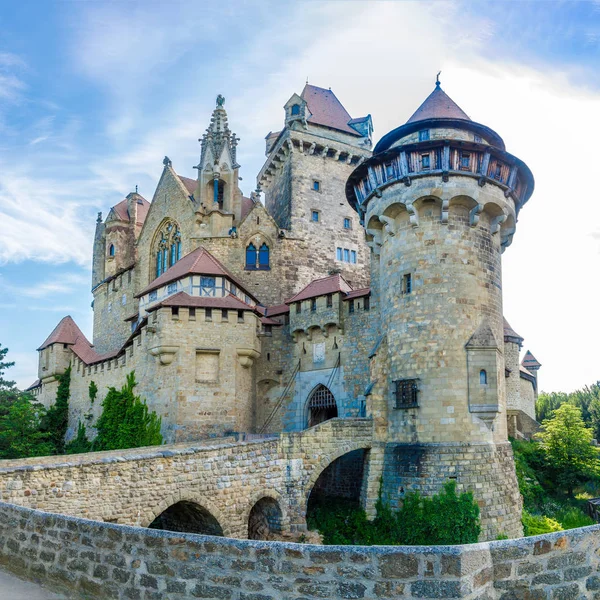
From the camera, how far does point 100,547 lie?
6.16 meters

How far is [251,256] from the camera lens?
112 feet

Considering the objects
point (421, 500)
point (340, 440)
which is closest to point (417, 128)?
point (340, 440)

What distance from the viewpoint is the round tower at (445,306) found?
1897cm

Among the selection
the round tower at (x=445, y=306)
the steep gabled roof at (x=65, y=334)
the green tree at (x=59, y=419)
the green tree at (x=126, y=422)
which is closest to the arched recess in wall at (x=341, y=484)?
the round tower at (x=445, y=306)

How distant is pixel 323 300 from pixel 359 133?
18.8 m

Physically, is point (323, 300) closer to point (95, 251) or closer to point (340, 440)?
point (340, 440)

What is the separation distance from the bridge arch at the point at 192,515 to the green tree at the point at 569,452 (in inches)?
722

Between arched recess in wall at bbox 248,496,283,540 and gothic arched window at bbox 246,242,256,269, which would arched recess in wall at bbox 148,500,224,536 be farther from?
gothic arched window at bbox 246,242,256,269

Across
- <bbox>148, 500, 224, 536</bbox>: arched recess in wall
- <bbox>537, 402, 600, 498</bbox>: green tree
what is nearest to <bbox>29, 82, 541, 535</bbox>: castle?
<bbox>537, 402, 600, 498</bbox>: green tree

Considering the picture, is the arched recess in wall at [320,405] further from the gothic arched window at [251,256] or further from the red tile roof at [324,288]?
the gothic arched window at [251,256]

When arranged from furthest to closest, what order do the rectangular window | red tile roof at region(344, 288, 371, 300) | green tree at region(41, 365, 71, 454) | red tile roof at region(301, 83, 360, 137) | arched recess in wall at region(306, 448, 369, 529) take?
red tile roof at region(301, 83, 360, 137) < green tree at region(41, 365, 71, 454) < red tile roof at region(344, 288, 371, 300) < arched recess in wall at region(306, 448, 369, 529) < the rectangular window

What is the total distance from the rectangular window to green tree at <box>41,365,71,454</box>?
75.8 feet

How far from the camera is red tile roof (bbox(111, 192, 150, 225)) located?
138ft

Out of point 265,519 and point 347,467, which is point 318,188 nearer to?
point 347,467
